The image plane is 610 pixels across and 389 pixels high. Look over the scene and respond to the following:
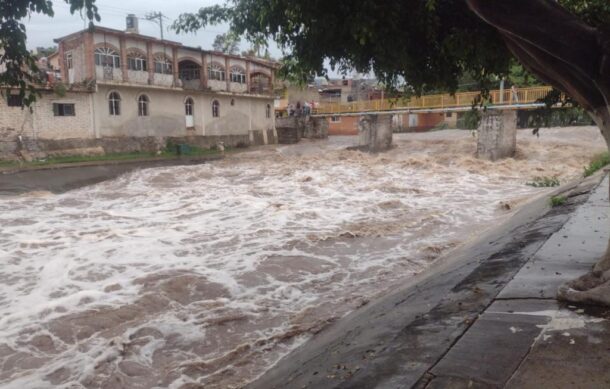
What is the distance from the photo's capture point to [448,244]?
9930 mm

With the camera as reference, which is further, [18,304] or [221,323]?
[18,304]

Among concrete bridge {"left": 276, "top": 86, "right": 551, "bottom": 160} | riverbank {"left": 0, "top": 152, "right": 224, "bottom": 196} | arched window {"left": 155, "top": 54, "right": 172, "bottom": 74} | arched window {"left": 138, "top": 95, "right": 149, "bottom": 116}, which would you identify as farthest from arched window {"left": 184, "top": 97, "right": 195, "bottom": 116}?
concrete bridge {"left": 276, "top": 86, "right": 551, "bottom": 160}

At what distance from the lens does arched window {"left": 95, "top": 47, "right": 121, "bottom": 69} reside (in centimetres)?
2723

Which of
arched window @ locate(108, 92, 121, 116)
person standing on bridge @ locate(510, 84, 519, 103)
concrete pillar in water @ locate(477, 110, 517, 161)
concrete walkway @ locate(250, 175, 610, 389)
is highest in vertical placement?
arched window @ locate(108, 92, 121, 116)

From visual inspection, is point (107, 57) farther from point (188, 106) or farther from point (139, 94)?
point (188, 106)

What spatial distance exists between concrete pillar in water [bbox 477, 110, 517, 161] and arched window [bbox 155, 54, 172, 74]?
1947cm

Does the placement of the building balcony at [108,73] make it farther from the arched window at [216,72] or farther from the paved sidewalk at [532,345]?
the paved sidewalk at [532,345]

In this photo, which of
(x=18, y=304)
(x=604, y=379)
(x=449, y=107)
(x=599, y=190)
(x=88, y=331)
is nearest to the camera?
(x=604, y=379)

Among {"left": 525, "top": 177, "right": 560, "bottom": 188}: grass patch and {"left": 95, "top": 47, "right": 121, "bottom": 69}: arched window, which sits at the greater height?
{"left": 95, "top": 47, "right": 121, "bottom": 69}: arched window

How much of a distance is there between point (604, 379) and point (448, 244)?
724 cm

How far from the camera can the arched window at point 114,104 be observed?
2789cm

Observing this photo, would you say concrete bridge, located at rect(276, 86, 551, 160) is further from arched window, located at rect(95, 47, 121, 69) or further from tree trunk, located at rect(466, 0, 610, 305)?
arched window, located at rect(95, 47, 121, 69)

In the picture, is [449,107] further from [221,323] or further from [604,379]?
[604,379]

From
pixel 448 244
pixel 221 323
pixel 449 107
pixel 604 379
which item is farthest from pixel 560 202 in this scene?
pixel 449 107
